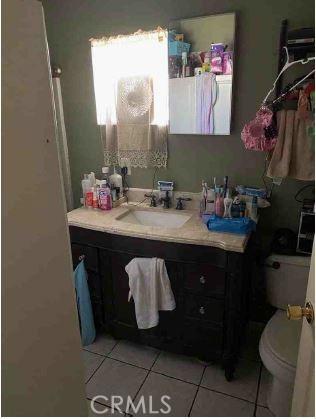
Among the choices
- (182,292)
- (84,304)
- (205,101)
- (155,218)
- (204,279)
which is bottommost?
(84,304)

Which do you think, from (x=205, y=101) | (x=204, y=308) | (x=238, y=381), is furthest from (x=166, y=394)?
(x=205, y=101)

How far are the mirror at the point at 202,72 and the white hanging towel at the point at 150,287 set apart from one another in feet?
2.86

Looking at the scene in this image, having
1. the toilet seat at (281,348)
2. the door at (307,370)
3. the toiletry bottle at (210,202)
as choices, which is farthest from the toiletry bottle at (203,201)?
the door at (307,370)

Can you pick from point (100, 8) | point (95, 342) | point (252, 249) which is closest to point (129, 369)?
point (95, 342)

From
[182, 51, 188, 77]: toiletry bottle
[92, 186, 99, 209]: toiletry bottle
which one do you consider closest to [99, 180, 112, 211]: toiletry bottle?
[92, 186, 99, 209]: toiletry bottle

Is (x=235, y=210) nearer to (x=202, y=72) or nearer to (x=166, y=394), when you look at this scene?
(x=202, y=72)

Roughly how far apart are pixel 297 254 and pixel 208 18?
4.67ft

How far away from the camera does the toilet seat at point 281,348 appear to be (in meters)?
1.29

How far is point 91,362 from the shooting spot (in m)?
1.79

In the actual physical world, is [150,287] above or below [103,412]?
above

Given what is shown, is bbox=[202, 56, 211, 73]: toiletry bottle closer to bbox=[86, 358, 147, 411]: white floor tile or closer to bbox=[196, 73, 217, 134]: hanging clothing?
bbox=[196, 73, 217, 134]: hanging clothing

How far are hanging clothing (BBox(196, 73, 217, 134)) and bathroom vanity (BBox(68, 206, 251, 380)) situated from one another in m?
0.56

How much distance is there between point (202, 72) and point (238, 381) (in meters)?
1.82

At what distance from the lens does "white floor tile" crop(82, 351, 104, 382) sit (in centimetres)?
173
